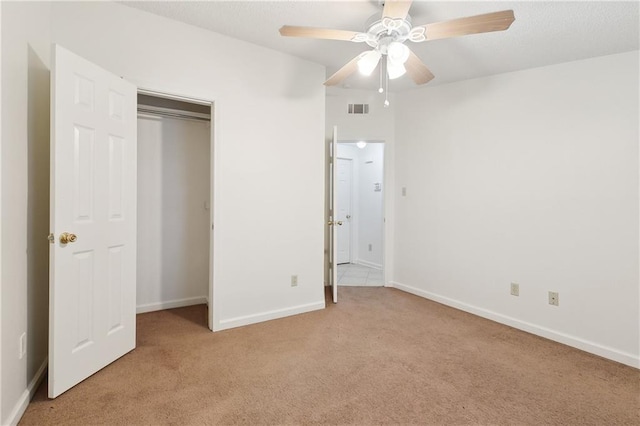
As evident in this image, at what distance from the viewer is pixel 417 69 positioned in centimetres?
231

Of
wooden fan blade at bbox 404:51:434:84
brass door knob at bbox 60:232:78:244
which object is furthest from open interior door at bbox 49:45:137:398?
wooden fan blade at bbox 404:51:434:84

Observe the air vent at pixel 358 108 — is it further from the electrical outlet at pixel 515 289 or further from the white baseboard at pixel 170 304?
the white baseboard at pixel 170 304

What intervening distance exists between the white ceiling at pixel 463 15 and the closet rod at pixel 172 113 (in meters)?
1.03

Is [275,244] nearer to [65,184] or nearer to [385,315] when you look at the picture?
[385,315]

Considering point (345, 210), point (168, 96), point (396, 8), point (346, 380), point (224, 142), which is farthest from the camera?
point (345, 210)

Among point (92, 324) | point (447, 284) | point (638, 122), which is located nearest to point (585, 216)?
point (638, 122)

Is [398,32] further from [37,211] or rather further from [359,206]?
[359,206]

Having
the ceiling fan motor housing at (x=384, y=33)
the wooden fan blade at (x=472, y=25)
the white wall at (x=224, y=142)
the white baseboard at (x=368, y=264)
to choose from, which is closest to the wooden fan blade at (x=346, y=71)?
the ceiling fan motor housing at (x=384, y=33)

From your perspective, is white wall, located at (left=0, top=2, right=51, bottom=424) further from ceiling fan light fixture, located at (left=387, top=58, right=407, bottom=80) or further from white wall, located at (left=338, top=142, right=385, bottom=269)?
white wall, located at (left=338, top=142, right=385, bottom=269)

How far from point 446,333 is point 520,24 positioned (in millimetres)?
2549

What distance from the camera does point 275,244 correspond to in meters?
3.19

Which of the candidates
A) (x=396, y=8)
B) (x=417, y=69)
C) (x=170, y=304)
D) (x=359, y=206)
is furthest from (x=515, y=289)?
(x=170, y=304)

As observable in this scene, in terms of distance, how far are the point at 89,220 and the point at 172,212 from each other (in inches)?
59.1

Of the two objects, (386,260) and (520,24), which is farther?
(386,260)
